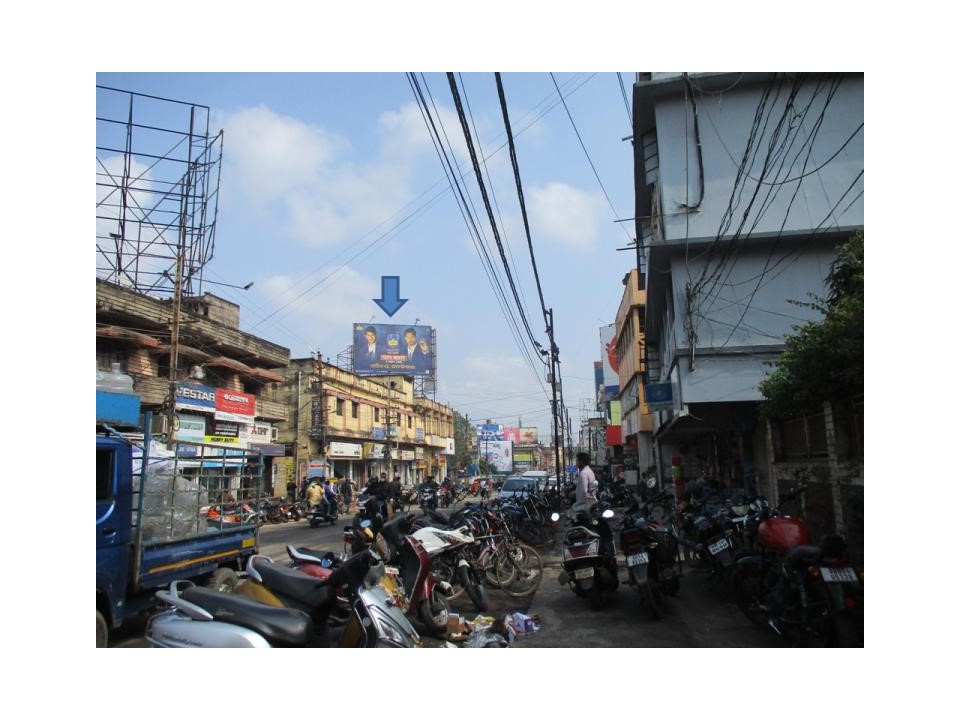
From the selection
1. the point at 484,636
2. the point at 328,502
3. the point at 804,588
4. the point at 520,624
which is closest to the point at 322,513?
the point at 328,502

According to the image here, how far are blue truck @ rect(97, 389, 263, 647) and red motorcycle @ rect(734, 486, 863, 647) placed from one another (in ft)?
17.0

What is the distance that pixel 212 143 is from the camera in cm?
1975

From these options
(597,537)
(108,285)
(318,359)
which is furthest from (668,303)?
(318,359)

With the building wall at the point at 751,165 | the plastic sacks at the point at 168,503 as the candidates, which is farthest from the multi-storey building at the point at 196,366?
the building wall at the point at 751,165

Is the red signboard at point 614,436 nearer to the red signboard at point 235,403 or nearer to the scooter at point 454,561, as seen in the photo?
the red signboard at point 235,403

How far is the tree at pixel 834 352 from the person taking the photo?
6312 millimetres

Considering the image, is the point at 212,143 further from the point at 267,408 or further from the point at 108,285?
the point at 267,408

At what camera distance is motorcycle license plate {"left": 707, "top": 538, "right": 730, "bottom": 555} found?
6747 mm

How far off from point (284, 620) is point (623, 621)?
364 cm

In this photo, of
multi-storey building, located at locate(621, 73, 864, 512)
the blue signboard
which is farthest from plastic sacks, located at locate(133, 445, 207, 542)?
the blue signboard

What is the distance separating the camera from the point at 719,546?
6.78 meters

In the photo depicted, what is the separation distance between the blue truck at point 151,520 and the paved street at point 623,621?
0.72 meters

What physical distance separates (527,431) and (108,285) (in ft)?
271

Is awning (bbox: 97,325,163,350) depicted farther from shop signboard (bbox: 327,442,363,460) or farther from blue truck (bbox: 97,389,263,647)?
shop signboard (bbox: 327,442,363,460)
